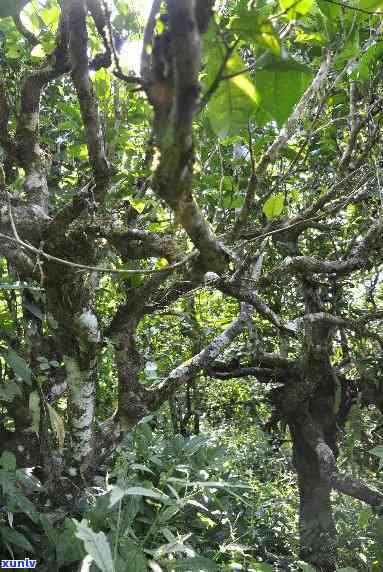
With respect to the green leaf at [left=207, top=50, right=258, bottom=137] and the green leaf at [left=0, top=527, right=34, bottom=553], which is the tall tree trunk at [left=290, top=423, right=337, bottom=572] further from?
the green leaf at [left=207, top=50, right=258, bottom=137]

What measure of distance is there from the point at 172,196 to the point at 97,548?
4.38 feet

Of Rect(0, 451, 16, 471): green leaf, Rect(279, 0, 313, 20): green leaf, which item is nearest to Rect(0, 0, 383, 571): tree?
Rect(279, 0, 313, 20): green leaf

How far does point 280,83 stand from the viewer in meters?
0.74

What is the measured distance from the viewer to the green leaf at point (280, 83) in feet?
2.36

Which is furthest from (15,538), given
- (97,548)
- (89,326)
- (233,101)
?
(233,101)

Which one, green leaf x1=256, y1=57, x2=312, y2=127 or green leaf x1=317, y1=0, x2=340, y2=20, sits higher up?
green leaf x1=317, y1=0, x2=340, y2=20

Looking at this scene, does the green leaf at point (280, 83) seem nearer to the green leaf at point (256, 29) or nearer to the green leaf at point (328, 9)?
the green leaf at point (256, 29)

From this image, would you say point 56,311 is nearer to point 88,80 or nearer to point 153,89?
point 88,80

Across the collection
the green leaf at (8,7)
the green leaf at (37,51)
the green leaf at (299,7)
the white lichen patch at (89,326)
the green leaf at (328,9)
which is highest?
the green leaf at (37,51)

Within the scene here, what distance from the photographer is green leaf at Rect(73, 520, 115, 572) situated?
1620mm

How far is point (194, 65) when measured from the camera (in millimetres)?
521

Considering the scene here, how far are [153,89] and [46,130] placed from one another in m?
3.67

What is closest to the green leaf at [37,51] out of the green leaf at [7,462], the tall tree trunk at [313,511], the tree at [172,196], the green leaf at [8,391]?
the tree at [172,196]

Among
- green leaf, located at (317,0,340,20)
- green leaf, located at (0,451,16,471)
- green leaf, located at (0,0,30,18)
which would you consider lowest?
green leaf, located at (0,451,16,471)
